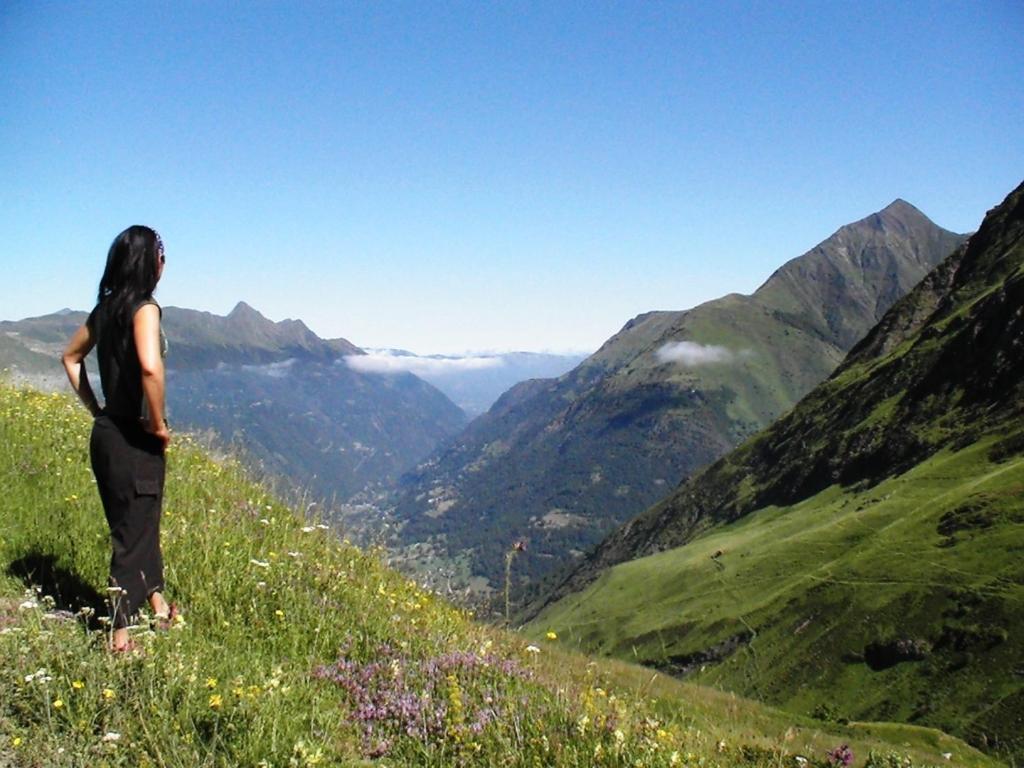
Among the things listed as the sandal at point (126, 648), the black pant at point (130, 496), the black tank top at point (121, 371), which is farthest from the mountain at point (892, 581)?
the black tank top at point (121, 371)

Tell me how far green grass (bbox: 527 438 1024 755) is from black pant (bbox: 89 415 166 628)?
217 feet

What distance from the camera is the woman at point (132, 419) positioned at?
604cm

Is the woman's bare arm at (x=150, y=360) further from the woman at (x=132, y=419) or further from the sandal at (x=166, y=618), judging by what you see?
the sandal at (x=166, y=618)

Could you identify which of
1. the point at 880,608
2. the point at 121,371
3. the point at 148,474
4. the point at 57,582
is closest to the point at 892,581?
the point at 880,608

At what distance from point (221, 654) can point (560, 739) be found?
2.82 metres

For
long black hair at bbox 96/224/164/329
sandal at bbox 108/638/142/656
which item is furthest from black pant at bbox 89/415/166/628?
long black hair at bbox 96/224/164/329

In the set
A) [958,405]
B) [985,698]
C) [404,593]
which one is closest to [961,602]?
[985,698]

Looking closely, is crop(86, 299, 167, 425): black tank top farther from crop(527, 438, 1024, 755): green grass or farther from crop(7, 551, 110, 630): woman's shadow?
crop(527, 438, 1024, 755): green grass

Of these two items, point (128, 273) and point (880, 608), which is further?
point (880, 608)

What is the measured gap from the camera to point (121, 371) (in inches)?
246

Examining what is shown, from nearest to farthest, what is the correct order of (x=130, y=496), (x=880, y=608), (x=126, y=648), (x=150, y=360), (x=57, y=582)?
(x=126, y=648) → (x=150, y=360) → (x=130, y=496) → (x=57, y=582) → (x=880, y=608)

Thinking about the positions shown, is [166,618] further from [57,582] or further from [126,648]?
[57,582]

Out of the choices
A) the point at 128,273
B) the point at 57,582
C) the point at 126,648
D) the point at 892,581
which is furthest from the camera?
the point at 892,581

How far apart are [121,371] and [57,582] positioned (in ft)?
7.89
